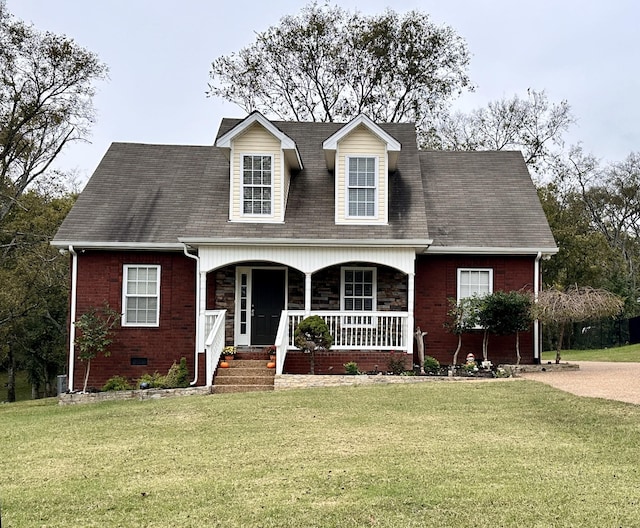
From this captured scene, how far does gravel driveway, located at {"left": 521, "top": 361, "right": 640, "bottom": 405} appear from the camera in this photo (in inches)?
540

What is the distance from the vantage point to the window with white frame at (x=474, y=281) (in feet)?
63.8

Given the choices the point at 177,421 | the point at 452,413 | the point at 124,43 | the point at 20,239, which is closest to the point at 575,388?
the point at 452,413

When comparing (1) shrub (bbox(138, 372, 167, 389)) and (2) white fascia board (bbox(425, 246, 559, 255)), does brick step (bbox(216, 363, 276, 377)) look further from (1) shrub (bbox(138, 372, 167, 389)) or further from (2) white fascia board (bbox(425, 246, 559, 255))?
(2) white fascia board (bbox(425, 246, 559, 255))

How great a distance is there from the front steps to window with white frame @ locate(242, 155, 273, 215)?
3.91 metres

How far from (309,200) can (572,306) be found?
23.4 feet

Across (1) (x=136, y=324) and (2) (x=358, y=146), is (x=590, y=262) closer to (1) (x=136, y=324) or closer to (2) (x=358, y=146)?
(2) (x=358, y=146)

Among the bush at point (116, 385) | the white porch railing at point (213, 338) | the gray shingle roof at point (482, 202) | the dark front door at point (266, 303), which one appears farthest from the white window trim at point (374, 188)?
the bush at point (116, 385)

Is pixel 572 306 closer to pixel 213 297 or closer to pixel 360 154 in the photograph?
pixel 360 154

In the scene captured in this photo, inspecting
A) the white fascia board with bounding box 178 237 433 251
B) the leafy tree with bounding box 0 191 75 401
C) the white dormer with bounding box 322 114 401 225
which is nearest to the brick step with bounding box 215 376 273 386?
the white fascia board with bounding box 178 237 433 251

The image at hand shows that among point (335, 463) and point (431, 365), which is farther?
point (431, 365)

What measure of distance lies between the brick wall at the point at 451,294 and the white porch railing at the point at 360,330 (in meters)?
1.22

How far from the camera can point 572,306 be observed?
715 inches

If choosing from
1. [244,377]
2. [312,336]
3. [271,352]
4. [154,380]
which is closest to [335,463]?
[244,377]

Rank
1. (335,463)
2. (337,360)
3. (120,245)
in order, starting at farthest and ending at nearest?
(120,245)
(337,360)
(335,463)
